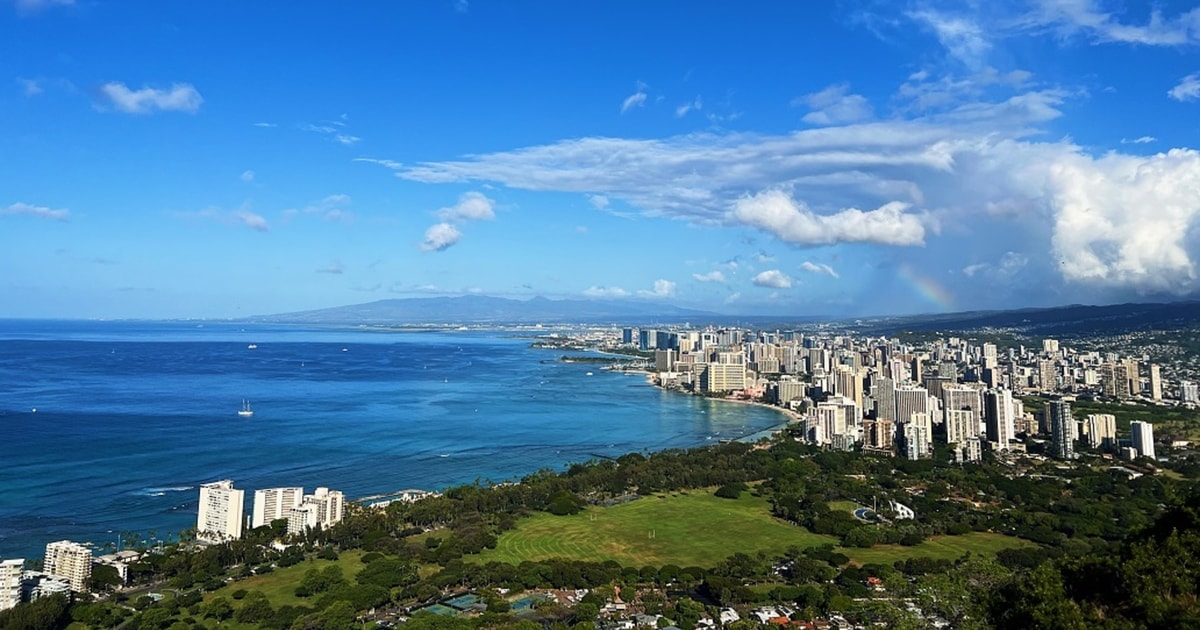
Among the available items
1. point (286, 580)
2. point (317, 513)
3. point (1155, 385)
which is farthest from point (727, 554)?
point (1155, 385)

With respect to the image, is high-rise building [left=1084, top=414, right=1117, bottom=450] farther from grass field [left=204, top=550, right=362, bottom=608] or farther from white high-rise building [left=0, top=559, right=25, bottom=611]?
white high-rise building [left=0, top=559, right=25, bottom=611]

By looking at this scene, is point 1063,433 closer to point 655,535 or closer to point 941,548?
point 941,548

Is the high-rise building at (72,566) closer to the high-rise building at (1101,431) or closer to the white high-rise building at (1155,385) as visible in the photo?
the high-rise building at (1101,431)

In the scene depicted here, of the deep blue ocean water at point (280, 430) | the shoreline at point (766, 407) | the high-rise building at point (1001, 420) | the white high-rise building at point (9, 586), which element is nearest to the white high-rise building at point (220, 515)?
the deep blue ocean water at point (280, 430)

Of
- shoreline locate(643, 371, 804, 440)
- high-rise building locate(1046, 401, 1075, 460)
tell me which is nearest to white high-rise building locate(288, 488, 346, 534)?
shoreline locate(643, 371, 804, 440)

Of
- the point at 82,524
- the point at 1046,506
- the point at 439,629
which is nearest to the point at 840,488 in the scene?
the point at 1046,506

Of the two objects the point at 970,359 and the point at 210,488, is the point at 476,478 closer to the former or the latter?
the point at 210,488
